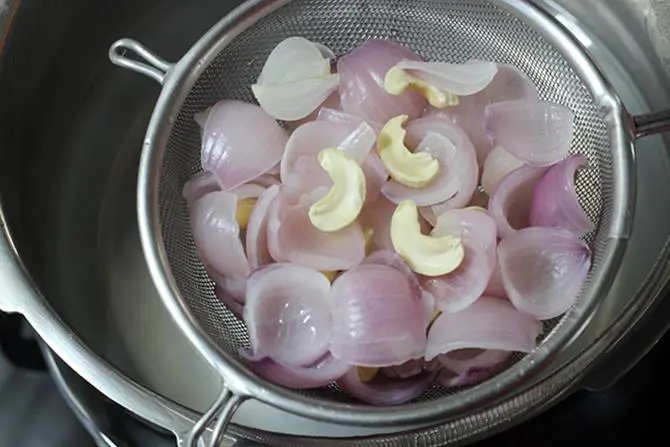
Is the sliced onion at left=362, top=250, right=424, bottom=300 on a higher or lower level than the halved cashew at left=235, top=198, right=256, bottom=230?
higher

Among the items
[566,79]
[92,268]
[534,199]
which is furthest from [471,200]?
[92,268]

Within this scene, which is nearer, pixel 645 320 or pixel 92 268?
pixel 645 320

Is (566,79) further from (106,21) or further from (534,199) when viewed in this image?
(106,21)

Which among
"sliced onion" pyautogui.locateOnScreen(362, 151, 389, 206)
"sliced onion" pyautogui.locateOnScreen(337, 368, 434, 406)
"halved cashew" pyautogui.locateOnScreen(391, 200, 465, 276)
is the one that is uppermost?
"sliced onion" pyautogui.locateOnScreen(362, 151, 389, 206)

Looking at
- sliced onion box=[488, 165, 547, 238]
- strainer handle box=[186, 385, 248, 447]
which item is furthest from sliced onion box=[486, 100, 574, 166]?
strainer handle box=[186, 385, 248, 447]

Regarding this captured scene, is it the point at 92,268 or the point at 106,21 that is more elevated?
the point at 106,21

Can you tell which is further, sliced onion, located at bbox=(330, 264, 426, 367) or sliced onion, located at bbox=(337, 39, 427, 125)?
sliced onion, located at bbox=(337, 39, 427, 125)

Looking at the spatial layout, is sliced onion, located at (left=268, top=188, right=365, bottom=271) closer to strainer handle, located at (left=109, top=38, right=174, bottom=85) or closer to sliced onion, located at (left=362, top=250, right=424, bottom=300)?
sliced onion, located at (left=362, top=250, right=424, bottom=300)
